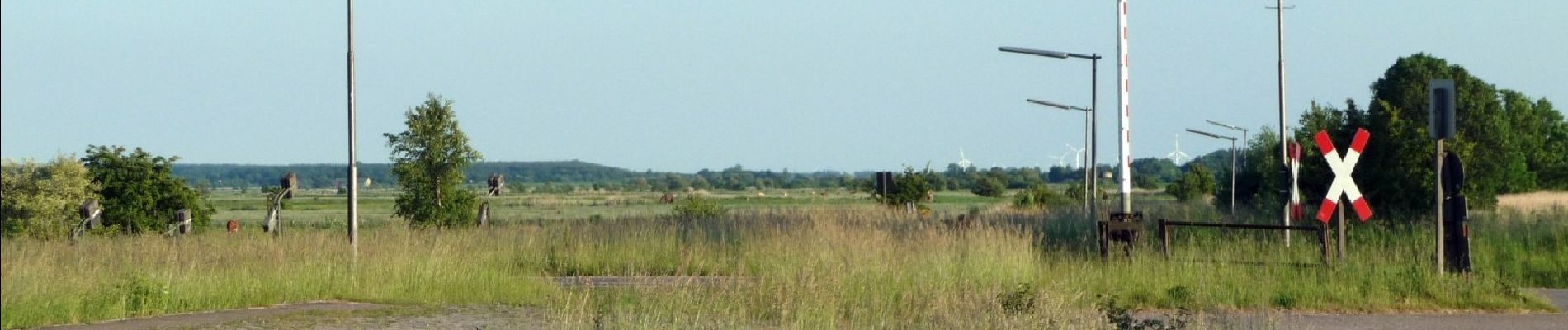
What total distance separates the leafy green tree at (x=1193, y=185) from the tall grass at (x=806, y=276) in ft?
194

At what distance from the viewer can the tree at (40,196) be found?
4.82m

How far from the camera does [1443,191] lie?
18.9 metres

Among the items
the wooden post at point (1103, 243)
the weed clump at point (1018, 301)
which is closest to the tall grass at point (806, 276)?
the weed clump at point (1018, 301)

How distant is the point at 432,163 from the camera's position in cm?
3609

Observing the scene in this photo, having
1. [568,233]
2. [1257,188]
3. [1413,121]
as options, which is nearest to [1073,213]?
[1413,121]

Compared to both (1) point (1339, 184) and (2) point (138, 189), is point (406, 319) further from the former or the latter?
(2) point (138, 189)

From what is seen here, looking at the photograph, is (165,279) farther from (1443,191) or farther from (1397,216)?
(1397,216)

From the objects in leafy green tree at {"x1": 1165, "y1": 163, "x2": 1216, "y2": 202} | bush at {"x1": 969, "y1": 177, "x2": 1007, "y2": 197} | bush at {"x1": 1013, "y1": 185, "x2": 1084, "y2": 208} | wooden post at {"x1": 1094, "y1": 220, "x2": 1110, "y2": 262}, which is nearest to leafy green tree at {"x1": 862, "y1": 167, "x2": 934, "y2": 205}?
bush at {"x1": 1013, "y1": 185, "x2": 1084, "y2": 208}

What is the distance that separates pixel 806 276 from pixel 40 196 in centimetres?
650

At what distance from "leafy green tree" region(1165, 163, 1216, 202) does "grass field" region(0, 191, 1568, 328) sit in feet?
192

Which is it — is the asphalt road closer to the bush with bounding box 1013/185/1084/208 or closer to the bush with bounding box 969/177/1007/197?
the bush with bounding box 1013/185/1084/208

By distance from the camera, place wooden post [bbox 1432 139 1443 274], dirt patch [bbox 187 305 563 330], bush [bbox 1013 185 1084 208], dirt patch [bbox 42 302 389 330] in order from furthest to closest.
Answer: bush [bbox 1013 185 1084 208], wooden post [bbox 1432 139 1443 274], dirt patch [bbox 42 302 389 330], dirt patch [bbox 187 305 563 330]

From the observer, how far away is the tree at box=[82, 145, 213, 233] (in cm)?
3272

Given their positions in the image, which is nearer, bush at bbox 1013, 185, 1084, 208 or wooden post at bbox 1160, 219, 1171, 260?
wooden post at bbox 1160, 219, 1171, 260
